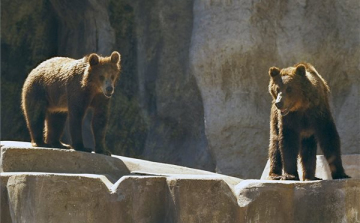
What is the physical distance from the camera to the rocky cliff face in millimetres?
13773

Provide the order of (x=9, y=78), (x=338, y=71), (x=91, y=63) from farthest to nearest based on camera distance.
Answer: (x=9, y=78), (x=338, y=71), (x=91, y=63)

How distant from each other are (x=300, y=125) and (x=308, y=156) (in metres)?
0.44

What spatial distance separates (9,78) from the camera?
16609mm

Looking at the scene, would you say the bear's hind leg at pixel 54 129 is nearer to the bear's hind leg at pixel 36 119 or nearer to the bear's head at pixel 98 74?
the bear's hind leg at pixel 36 119

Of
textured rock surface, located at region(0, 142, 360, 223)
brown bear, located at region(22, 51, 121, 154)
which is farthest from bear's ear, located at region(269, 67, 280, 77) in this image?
brown bear, located at region(22, 51, 121, 154)

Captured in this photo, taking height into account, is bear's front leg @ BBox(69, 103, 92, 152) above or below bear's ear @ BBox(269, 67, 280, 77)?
below

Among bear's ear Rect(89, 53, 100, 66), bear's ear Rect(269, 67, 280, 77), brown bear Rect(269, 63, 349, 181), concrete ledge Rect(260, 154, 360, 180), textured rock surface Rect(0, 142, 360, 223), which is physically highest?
bear's ear Rect(89, 53, 100, 66)

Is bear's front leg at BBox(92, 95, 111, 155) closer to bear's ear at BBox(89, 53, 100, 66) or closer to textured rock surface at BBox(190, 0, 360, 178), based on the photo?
bear's ear at BBox(89, 53, 100, 66)

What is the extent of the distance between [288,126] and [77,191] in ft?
7.95

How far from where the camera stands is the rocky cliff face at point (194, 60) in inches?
542

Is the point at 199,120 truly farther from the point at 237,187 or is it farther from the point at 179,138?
the point at 237,187

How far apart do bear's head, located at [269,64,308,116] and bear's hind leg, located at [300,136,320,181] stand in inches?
18.7

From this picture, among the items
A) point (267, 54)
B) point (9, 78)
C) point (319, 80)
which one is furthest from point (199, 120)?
point (319, 80)

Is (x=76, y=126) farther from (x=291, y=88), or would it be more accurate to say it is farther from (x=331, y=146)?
(x=331, y=146)
